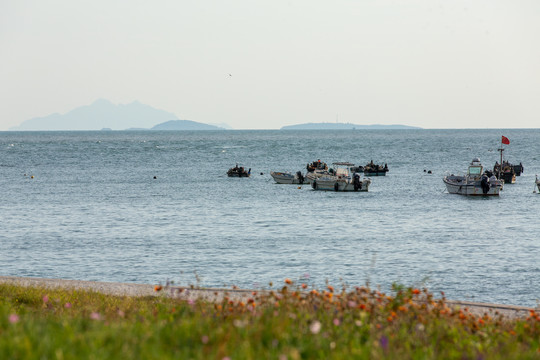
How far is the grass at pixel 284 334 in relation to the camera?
649 cm

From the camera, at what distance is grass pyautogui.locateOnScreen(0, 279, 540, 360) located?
6.49m

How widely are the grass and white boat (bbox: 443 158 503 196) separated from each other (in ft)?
151

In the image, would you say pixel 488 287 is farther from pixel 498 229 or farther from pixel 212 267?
pixel 498 229

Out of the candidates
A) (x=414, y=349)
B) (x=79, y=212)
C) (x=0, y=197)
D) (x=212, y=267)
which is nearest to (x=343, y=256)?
(x=212, y=267)

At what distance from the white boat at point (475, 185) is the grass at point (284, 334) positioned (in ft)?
151

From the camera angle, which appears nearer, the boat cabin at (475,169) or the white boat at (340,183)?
the boat cabin at (475,169)

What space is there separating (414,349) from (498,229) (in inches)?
1169

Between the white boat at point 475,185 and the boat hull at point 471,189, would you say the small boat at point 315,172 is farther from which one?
the boat hull at point 471,189

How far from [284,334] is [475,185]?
166ft

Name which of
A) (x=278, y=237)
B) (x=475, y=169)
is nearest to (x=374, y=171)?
(x=475, y=169)

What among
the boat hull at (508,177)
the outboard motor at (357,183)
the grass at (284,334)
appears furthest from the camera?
the boat hull at (508,177)

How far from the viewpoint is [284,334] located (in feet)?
23.7

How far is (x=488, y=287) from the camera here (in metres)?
20.2

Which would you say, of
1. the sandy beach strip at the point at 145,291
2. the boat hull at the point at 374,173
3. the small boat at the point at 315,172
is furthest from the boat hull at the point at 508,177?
the sandy beach strip at the point at 145,291
